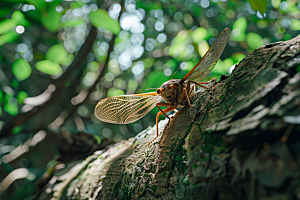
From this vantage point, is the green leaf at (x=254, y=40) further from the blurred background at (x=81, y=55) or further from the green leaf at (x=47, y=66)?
the green leaf at (x=47, y=66)

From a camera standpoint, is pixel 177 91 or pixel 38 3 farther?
pixel 38 3

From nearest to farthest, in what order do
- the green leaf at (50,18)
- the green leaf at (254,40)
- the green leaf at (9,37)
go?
the green leaf at (50,18)
the green leaf at (9,37)
the green leaf at (254,40)

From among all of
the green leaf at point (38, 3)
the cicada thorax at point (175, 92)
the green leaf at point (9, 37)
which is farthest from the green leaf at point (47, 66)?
the cicada thorax at point (175, 92)

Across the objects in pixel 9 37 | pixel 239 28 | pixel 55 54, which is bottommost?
pixel 239 28

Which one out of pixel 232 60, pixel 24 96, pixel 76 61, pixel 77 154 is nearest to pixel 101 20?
pixel 76 61

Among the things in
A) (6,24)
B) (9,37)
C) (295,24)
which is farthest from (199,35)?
(9,37)

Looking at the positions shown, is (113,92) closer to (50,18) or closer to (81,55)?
(81,55)
